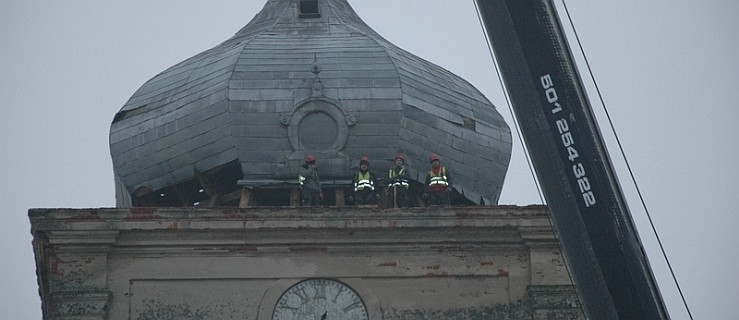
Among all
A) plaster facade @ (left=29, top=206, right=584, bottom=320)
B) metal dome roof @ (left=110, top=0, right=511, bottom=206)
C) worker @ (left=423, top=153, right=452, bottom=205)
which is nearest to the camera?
plaster facade @ (left=29, top=206, right=584, bottom=320)

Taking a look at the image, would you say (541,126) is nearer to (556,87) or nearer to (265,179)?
(556,87)

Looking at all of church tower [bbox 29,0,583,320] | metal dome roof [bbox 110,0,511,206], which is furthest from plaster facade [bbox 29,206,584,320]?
metal dome roof [bbox 110,0,511,206]

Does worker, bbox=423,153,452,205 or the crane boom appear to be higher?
worker, bbox=423,153,452,205

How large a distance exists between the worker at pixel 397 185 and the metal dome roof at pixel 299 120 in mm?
575

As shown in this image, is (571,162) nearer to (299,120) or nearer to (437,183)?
(437,183)

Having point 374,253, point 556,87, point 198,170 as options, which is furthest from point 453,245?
point 556,87

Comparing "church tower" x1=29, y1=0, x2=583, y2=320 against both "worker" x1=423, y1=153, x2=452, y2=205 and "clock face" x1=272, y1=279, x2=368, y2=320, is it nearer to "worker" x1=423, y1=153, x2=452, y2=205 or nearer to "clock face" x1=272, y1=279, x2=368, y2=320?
"clock face" x1=272, y1=279, x2=368, y2=320

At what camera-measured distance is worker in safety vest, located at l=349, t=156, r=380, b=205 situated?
45.5m

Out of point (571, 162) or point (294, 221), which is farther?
point (294, 221)

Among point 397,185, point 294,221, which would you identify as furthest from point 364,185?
point 294,221

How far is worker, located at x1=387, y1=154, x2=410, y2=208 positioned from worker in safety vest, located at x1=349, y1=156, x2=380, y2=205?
22 centimetres

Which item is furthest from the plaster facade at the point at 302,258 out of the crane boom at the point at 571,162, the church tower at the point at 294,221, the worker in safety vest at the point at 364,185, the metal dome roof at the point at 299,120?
the crane boom at the point at 571,162

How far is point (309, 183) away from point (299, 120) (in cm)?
143

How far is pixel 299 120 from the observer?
46.6m
